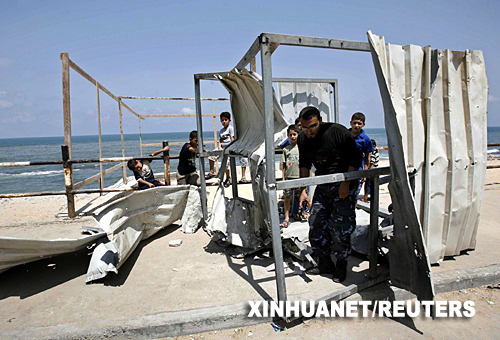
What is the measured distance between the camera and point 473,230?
3.46m

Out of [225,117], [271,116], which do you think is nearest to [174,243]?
[271,116]

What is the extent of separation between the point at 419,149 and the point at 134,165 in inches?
164

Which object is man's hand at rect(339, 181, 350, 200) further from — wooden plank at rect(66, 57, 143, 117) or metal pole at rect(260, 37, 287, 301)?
wooden plank at rect(66, 57, 143, 117)

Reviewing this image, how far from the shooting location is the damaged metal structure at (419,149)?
2.50 metres

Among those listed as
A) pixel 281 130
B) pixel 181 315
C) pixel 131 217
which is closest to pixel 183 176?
pixel 131 217

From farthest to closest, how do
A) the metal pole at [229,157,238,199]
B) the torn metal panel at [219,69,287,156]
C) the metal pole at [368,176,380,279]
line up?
1. the metal pole at [229,157,238,199]
2. the torn metal panel at [219,69,287,156]
3. the metal pole at [368,176,380,279]

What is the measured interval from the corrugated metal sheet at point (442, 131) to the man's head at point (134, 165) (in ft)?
13.3

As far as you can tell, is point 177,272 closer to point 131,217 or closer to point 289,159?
point 131,217

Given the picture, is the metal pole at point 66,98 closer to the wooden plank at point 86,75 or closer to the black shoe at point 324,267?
the wooden plank at point 86,75

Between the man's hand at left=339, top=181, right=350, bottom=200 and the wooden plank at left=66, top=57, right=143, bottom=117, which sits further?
the wooden plank at left=66, top=57, right=143, bottom=117

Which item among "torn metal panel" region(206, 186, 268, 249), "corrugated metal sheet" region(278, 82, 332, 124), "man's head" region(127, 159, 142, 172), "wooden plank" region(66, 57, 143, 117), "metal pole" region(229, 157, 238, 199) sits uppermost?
"wooden plank" region(66, 57, 143, 117)

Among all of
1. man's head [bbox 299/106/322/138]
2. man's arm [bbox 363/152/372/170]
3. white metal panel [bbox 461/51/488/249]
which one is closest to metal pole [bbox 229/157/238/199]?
man's head [bbox 299/106/322/138]

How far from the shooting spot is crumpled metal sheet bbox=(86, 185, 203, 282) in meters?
3.21

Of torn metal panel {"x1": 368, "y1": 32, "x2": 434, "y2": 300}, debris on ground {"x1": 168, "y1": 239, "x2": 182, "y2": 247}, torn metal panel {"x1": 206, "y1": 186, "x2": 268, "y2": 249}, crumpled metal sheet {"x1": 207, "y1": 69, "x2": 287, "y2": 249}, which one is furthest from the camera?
debris on ground {"x1": 168, "y1": 239, "x2": 182, "y2": 247}
